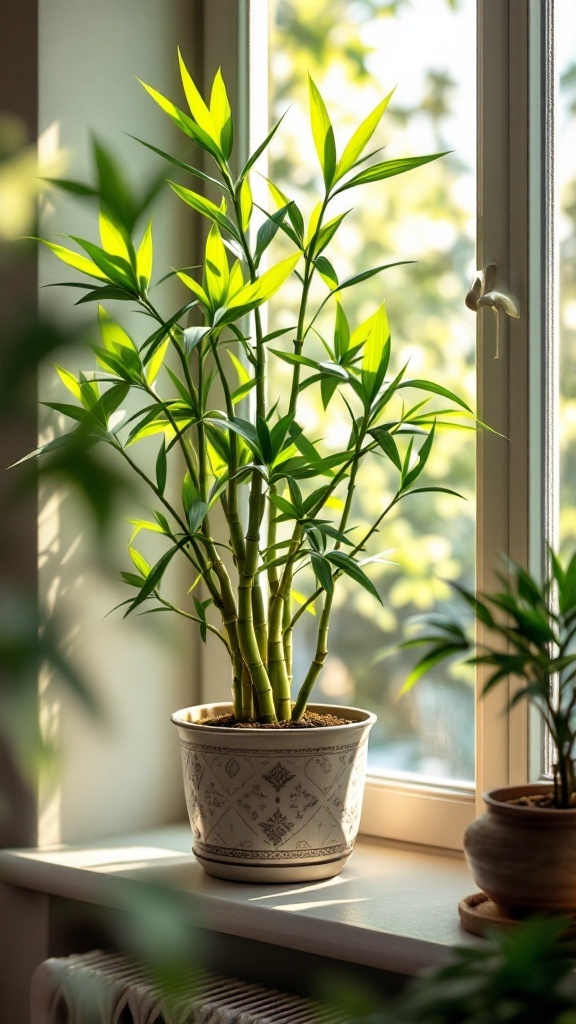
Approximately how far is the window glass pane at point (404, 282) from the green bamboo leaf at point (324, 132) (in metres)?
0.24

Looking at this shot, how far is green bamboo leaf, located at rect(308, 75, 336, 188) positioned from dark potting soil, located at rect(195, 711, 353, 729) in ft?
2.15

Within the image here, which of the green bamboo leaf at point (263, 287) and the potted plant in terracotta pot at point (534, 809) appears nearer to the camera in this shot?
the potted plant in terracotta pot at point (534, 809)

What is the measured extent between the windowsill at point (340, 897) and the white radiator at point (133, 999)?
8cm

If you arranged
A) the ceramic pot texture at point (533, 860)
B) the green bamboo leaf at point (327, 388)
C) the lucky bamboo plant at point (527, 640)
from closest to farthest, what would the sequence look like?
the lucky bamboo plant at point (527, 640), the ceramic pot texture at point (533, 860), the green bamboo leaf at point (327, 388)

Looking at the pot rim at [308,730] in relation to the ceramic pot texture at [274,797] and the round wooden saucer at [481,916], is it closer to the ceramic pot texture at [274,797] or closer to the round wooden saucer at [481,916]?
the ceramic pot texture at [274,797]

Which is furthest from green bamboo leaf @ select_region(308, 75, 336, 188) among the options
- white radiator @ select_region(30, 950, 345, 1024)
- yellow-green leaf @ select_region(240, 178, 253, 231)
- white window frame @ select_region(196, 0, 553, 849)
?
white radiator @ select_region(30, 950, 345, 1024)

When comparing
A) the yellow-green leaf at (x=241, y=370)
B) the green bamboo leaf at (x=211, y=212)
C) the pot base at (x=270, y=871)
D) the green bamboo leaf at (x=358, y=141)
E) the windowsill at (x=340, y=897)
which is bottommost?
the windowsill at (x=340, y=897)

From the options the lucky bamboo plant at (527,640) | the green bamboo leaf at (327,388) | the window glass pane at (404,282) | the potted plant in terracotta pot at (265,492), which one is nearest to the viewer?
the lucky bamboo plant at (527,640)

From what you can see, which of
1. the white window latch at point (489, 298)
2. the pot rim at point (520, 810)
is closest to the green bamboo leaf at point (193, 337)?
the white window latch at point (489, 298)

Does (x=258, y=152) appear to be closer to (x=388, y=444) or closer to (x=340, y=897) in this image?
(x=388, y=444)

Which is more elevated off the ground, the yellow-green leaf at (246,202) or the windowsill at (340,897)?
the yellow-green leaf at (246,202)

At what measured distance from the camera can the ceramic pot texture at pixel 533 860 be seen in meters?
1.03

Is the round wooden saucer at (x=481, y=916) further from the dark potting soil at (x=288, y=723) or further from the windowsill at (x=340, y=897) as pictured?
the dark potting soil at (x=288, y=723)

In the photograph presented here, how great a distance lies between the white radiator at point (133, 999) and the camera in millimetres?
1194
